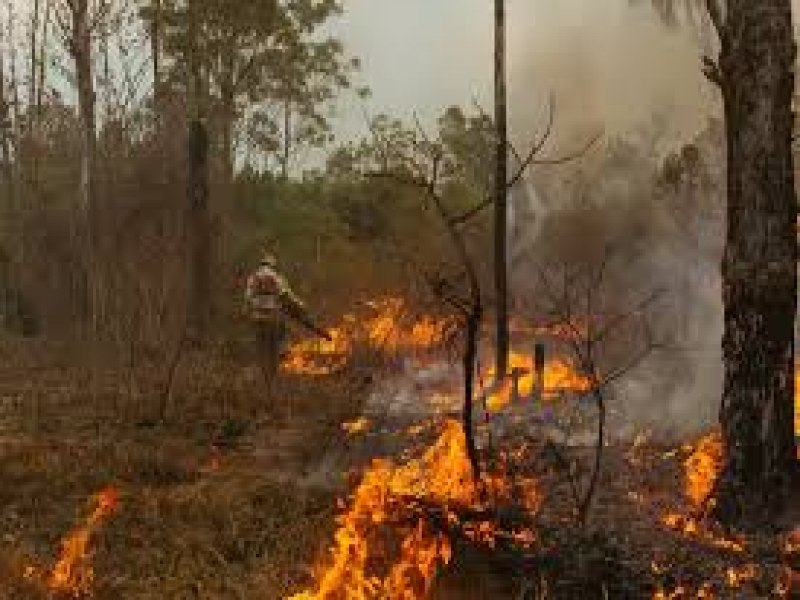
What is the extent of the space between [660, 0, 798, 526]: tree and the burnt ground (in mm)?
513

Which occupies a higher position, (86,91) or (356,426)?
(86,91)

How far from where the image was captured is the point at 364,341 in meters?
20.1

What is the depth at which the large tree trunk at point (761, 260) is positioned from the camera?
27.9ft

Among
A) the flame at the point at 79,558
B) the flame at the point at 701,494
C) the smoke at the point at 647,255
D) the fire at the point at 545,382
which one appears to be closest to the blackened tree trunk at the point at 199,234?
the smoke at the point at 647,255

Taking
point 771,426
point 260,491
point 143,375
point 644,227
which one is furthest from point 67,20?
point 771,426

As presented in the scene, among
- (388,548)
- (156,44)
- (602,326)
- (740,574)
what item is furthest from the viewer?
(156,44)

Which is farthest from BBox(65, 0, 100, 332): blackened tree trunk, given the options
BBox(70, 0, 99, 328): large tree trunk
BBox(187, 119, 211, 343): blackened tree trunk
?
BBox(187, 119, 211, 343): blackened tree trunk

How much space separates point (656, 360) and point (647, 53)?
13.8 meters

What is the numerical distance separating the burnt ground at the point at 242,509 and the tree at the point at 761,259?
0.51 metres

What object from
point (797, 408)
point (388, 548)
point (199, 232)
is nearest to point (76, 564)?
point (388, 548)

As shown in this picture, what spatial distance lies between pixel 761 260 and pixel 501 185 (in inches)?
360

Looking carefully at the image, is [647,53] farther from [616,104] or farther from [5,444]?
[5,444]

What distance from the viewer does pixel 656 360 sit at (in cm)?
1550

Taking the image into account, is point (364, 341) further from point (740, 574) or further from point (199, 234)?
point (740, 574)
